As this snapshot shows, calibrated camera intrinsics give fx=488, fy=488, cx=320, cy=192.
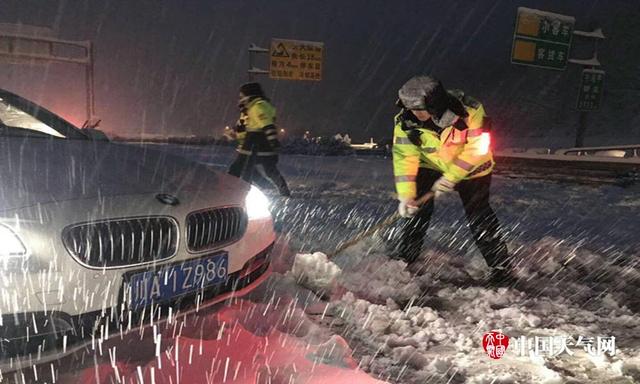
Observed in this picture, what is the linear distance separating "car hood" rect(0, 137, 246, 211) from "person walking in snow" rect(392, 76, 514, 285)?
4.29 feet

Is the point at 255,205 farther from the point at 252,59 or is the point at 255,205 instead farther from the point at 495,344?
the point at 252,59

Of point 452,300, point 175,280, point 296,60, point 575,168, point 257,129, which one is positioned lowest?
point 452,300

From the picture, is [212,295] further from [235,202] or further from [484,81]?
[484,81]

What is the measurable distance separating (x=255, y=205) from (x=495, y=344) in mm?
1531

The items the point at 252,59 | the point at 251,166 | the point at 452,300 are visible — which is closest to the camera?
the point at 452,300

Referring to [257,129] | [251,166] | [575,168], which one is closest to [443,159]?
[257,129]

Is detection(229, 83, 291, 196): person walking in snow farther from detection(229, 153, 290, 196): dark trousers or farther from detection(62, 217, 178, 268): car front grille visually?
detection(62, 217, 178, 268): car front grille

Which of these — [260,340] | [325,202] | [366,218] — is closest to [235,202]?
[260,340]

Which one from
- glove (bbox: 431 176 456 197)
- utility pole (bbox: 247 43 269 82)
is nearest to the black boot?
glove (bbox: 431 176 456 197)

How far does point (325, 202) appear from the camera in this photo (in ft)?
23.7

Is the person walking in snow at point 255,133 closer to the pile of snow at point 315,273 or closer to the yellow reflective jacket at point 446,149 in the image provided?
the yellow reflective jacket at point 446,149

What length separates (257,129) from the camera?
6.61 metres

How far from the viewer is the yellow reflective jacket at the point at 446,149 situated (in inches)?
131

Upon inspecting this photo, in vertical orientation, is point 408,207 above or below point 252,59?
below
